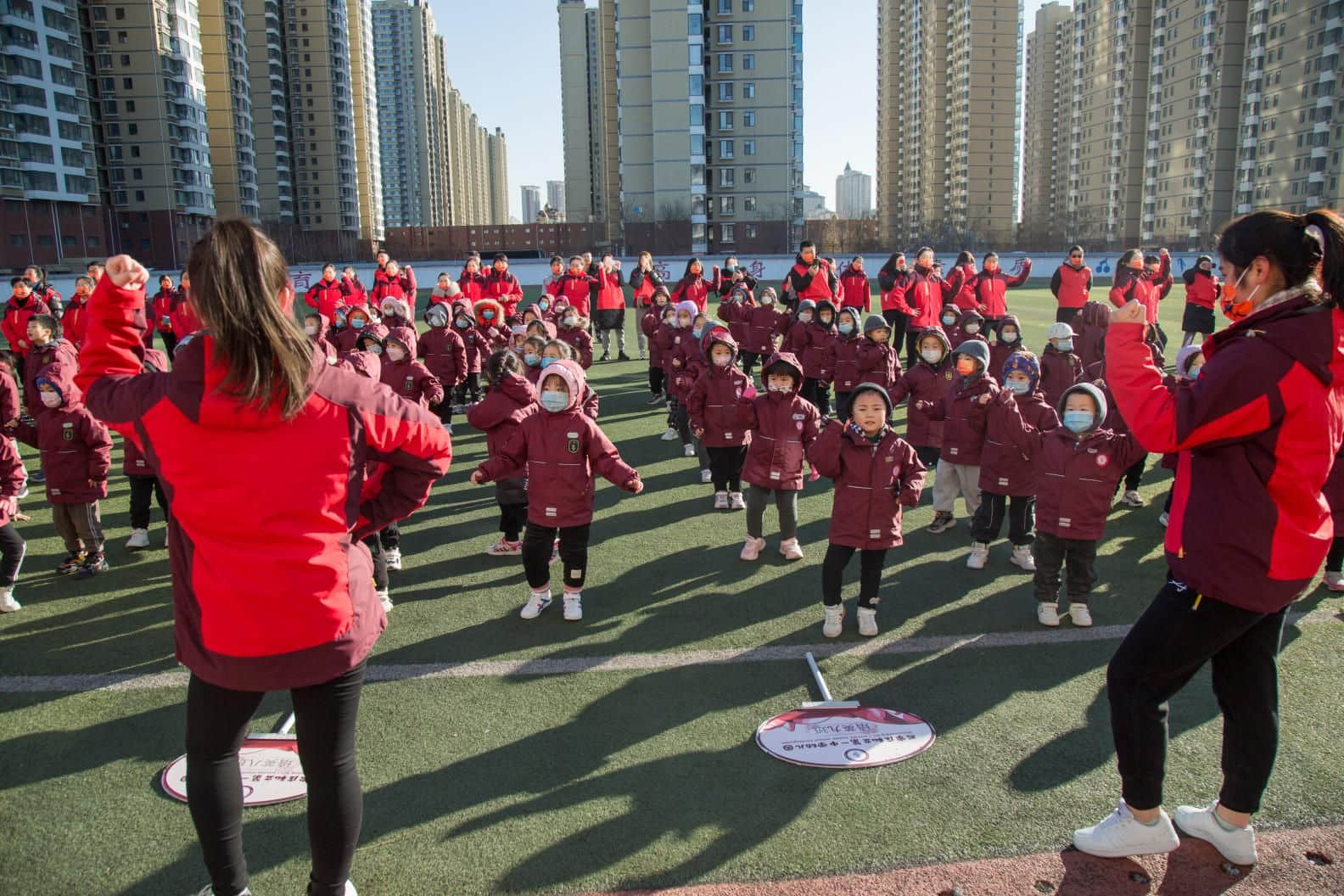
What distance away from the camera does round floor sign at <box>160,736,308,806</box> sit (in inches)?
150

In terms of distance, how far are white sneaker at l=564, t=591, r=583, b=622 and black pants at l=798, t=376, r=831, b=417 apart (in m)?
6.86

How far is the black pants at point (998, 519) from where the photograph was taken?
663 cm

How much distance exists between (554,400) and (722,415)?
2.59 metres

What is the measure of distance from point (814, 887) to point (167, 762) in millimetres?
2868

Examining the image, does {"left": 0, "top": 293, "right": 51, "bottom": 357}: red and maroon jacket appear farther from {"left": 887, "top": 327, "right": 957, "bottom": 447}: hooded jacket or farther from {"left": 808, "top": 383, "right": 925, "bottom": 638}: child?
{"left": 808, "top": 383, "right": 925, "bottom": 638}: child

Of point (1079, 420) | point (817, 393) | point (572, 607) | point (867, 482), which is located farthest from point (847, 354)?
point (572, 607)

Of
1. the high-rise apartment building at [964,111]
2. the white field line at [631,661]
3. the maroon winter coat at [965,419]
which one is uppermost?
the high-rise apartment building at [964,111]

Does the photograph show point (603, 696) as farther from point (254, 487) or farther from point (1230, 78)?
point (1230, 78)

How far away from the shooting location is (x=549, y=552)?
5.96 m

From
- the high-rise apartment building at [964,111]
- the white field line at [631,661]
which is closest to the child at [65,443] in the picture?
the white field line at [631,661]

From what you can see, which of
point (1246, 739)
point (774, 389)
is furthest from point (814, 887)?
point (774, 389)

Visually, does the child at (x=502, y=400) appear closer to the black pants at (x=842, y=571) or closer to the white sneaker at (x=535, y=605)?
the white sneaker at (x=535, y=605)

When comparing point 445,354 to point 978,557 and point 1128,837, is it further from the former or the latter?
point 1128,837

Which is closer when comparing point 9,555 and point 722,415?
point 9,555
